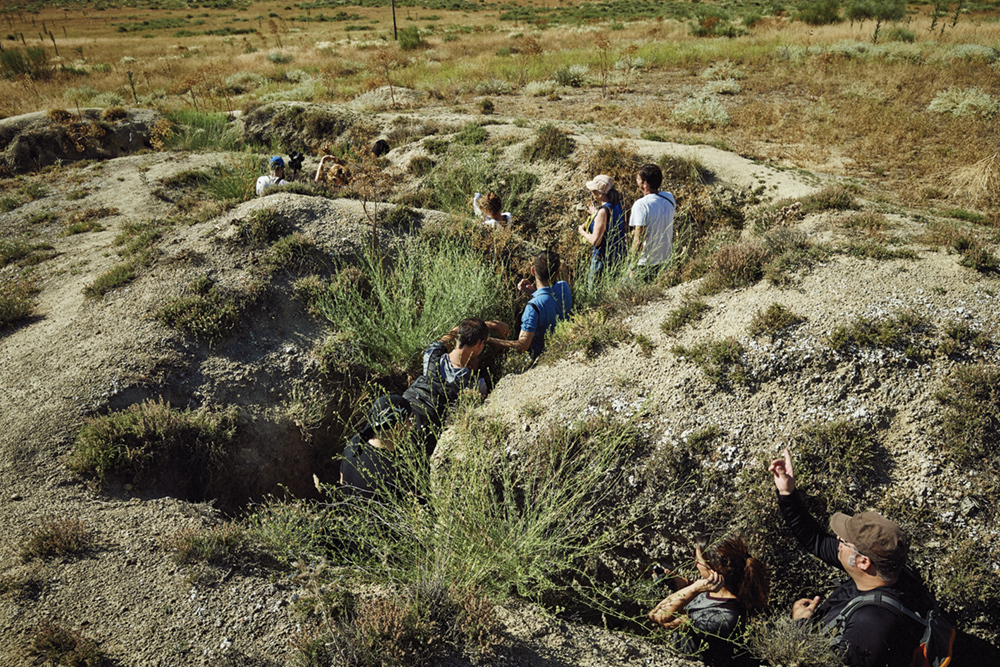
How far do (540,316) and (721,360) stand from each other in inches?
83.0

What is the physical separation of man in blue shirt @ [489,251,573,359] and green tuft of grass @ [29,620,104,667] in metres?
4.37

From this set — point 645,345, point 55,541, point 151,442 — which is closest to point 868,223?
point 645,345

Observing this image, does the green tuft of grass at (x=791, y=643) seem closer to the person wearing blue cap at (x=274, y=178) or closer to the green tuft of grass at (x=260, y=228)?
the green tuft of grass at (x=260, y=228)

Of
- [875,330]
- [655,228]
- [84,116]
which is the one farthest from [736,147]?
[84,116]

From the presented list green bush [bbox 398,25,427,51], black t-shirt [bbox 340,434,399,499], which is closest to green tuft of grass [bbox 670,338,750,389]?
black t-shirt [bbox 340,434,399,499]

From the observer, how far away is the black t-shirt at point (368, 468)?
4625 millimetres

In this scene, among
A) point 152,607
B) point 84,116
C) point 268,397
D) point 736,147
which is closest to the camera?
point 152,607

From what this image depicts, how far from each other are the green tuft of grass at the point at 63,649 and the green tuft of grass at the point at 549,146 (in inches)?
400

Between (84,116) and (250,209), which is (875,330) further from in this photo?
(84,116)

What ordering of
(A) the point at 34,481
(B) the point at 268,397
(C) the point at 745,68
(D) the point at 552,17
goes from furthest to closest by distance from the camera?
(D) the point at 552,17 < (C) the point at 745,68 < (B) the point at 268,397 < (A) the point at 34,481

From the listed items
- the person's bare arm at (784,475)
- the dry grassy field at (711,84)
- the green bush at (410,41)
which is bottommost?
the person's bare arm at (784,475)

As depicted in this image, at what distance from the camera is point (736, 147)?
11.2m

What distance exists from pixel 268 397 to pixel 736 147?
34.8 feet

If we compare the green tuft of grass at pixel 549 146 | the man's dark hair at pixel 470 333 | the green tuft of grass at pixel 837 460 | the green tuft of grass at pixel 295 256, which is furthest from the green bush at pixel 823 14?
the man's dark hair at pixel 470 333
